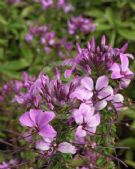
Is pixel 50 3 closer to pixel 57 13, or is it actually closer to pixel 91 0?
pixel 57 13

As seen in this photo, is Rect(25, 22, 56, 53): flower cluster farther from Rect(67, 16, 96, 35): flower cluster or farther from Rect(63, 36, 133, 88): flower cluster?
Rect(63, 36, 133, 88): flower cluster

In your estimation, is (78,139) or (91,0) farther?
(91,0)

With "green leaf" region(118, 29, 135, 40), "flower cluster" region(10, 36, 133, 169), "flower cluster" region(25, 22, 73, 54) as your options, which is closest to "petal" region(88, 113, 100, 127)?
"flower cluster" region(10, 36, 133, 169)

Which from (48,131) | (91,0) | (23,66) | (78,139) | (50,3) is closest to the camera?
(48,131)

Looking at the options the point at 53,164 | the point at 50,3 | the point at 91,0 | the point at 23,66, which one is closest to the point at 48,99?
the point at 53,164

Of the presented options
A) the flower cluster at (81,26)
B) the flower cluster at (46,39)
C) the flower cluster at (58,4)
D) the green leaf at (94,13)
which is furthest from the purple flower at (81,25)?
the green leaf at (94,13)
